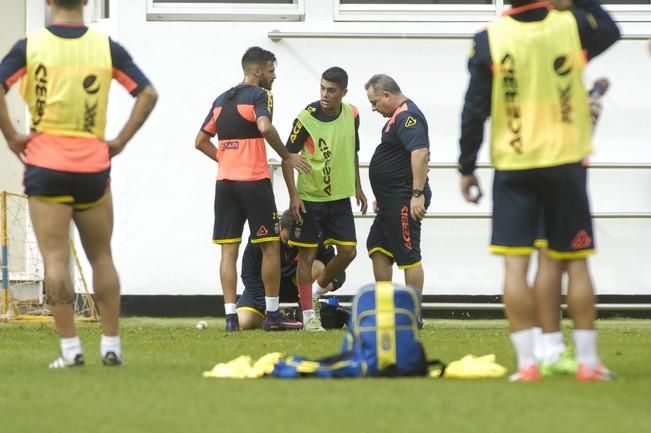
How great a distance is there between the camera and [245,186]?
1205 cm

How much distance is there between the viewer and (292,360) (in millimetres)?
7441

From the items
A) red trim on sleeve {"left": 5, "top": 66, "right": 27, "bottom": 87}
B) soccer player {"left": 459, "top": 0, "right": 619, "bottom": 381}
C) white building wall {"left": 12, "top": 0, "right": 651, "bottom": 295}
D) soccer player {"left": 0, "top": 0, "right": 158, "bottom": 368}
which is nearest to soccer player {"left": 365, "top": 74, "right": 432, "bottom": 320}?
white building wall {"left": 12, "top": 0, "right": 651, "bottom": 295}

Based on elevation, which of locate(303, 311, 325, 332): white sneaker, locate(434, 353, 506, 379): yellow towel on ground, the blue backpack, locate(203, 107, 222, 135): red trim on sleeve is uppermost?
locate(203, 107, 222, 135): red trim on sleeve

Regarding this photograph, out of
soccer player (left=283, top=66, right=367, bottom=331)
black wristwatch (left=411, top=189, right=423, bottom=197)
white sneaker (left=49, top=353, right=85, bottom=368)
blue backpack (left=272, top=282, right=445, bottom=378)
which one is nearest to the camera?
blue backpack (left=272, top=282, right=445, bottom=378)

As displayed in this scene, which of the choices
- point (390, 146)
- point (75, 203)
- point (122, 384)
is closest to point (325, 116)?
point (390, 146)

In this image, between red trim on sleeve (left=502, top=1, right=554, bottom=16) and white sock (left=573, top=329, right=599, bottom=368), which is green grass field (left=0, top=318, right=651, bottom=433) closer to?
white sock (left=573, top=329, right=599, bottom=368)

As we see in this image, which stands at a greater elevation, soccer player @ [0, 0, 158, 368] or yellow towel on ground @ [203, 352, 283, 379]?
soccer player @ [0, 0, 158, 368]

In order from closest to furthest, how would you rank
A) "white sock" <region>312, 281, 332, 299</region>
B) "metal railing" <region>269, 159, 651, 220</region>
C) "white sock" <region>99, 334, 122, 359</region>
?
"white sock" <region>99, 334, 122, 359</region>, "white sock" <region>312, 281, 332, 299</region>, "metal railing" <region>269, 159, 651, 220</region>

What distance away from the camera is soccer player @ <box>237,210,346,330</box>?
12.6 m

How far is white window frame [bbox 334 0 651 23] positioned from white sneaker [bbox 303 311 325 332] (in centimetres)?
367

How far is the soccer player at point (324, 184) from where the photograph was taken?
496 inches

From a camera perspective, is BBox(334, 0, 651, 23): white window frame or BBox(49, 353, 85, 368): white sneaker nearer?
BBox(49, 353, 85, 368): white sneaker

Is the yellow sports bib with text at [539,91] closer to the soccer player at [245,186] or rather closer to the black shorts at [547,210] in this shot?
the black shorts at [547,210]

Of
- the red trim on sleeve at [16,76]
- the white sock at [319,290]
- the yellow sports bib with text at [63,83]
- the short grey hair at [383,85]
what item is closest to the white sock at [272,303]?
the white sock at [319,290]
